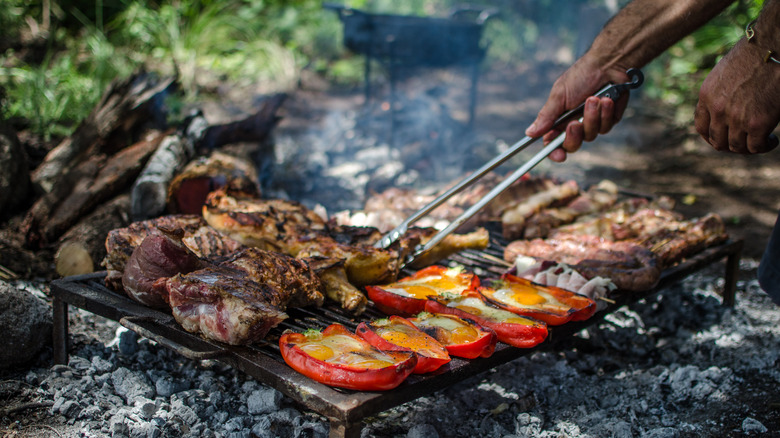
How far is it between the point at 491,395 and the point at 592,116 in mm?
1820

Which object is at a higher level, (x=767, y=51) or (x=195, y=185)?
(x=767, y=51)

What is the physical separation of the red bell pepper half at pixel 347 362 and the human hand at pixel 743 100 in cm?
195

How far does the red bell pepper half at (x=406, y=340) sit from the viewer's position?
249 cm

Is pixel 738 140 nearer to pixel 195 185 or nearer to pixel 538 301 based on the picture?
pixel 538 301

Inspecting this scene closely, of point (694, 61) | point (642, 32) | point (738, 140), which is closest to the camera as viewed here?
point (738, 140)

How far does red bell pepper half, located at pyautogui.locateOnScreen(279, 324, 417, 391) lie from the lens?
2271 millimetres

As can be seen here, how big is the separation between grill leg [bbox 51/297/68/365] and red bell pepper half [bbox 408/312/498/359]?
203cm

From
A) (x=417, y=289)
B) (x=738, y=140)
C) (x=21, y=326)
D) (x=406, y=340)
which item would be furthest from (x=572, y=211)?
(x=21, y=326)

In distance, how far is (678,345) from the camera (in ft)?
14.5

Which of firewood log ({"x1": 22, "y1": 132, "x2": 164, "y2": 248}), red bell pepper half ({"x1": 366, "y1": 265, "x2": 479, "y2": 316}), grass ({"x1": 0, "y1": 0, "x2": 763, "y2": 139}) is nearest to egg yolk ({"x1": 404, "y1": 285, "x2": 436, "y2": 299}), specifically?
red bell pepper half ({"x1": 366, "y1": 265, "x2": 479, "y2": 316})

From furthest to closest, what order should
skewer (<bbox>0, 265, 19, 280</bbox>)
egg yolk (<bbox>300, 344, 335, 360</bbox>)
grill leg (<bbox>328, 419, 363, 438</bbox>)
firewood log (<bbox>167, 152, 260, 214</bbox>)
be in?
1. firewood log (<bbox>167, 152, 260, 214</bbox>)
2. skewer (<bbox>0, 265, 19, 280</bbox>)
3. egg yolk (<bbox>300, 344, 335, 360</bbox>)
4. grill leg (<bbox>328, 419, 363, 438</bbox>)

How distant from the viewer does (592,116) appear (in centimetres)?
353

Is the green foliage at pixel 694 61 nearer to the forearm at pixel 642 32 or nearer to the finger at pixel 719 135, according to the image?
the forearm at pixel 642 32

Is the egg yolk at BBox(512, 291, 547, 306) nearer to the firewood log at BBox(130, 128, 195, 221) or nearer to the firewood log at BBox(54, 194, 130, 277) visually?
the firewood log at BBox(54, 194, 130, 277)
